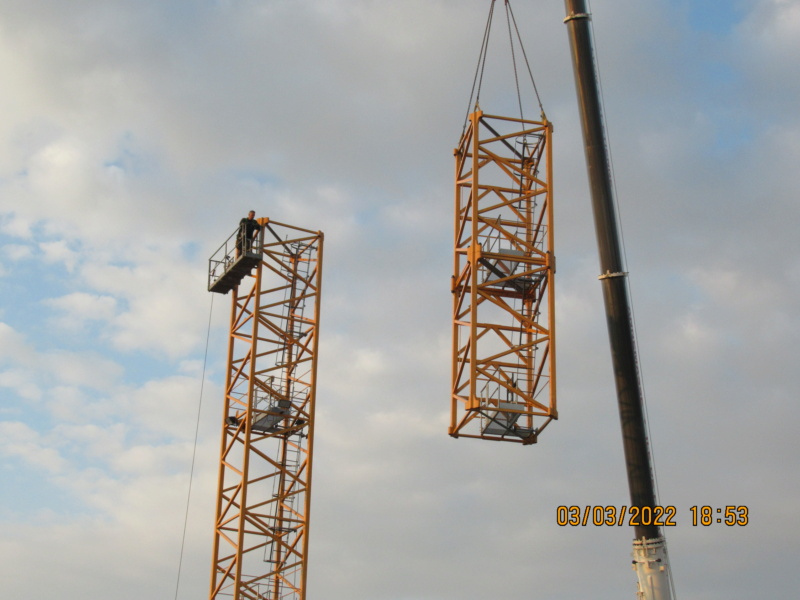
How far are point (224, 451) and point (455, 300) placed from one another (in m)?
14.8

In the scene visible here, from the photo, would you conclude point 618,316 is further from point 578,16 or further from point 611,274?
point 578,16

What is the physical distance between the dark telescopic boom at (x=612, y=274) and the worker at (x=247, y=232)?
58.5ft

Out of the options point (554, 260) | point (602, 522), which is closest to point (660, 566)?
point (602, 522)

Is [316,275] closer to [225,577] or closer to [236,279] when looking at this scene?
[236,279]

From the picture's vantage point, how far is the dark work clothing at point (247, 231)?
47062mm

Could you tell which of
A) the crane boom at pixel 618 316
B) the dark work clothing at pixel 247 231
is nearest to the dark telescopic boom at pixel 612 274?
the crane boom at pixel 618 316

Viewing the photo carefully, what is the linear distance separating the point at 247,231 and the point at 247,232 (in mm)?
40

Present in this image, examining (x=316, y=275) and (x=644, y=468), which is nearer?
(x=644, y=468)

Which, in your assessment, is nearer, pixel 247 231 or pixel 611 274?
pixel 611 274

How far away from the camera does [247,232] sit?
47125 millimetres

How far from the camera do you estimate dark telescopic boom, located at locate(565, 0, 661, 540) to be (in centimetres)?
2962

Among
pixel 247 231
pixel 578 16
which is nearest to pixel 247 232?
pixel 247 231

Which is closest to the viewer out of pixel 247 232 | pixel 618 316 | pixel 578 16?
pixel 618 316

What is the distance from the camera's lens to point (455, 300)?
35625mm
